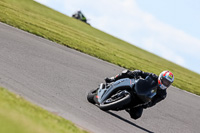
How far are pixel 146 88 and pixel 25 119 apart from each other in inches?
143

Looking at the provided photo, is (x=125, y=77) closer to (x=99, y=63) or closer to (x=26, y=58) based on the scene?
(x=26, y=58)

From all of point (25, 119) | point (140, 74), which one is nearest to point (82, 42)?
point (140, 74)

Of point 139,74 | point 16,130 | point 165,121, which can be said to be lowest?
point 165,121

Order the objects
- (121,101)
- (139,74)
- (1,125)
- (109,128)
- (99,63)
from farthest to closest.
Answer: (99,63) → (139,74) → (121,101) → (109,128) → (1,125)

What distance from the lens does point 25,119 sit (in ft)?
17.1

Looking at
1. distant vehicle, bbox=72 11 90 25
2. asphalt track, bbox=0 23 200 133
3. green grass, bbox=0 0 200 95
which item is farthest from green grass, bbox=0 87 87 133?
distant vehicle, bbox=72 11 90 25

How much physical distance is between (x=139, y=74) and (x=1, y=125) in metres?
4.72

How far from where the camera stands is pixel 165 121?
10016 millimetres

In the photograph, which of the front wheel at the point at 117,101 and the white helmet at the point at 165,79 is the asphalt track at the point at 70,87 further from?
the white helmet at the point at 165,79

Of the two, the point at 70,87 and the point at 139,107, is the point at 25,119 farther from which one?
the point at 70,87

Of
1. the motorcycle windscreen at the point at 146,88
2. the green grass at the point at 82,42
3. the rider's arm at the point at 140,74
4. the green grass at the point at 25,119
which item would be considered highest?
the rider's arm at the point at 140,74

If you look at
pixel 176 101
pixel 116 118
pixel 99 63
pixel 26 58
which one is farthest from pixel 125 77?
pixel 99 63

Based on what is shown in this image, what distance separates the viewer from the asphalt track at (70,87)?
7648 mm

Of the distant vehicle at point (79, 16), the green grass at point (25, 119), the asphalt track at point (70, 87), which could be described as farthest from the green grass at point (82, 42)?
the distant vehicle at point (79, 16)
